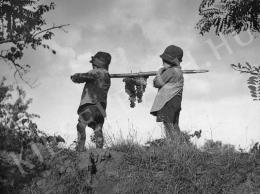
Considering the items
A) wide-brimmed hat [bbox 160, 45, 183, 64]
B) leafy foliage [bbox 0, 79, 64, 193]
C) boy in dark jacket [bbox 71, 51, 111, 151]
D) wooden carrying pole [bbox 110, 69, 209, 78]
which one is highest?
wide-brimmed hat [bbox 160, 45, 183, 64]

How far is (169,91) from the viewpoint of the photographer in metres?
8.59

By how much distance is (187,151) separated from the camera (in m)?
7.57

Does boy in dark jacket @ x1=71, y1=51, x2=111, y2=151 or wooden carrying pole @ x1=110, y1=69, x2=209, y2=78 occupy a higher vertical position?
wooden carrying pole @ x1=110, y1=69, x2=209, y2=78

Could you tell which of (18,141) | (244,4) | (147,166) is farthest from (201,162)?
(18,141)

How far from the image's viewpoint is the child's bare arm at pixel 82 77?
8.83 m

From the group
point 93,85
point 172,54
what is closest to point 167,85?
point 172,54

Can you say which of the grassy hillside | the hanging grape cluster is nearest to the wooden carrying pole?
the hanging grape cluster

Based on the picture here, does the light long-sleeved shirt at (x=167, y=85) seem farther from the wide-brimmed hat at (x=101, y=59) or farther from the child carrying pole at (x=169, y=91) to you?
the wide-brimmed hat at (x=101, y=59)

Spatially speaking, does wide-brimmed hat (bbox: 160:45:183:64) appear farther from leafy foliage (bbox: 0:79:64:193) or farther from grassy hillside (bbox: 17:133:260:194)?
leafy foliage (bbox: 0:79:64:193)

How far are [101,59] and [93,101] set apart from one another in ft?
3.00

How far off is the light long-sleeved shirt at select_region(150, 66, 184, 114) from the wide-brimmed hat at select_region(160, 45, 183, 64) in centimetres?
19

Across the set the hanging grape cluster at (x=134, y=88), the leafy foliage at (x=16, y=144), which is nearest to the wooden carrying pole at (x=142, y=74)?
the hanging grape cluster at (x=134, y=88)

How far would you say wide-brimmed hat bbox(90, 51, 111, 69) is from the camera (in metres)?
9.16

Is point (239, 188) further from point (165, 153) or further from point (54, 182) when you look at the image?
point (54, 182)
